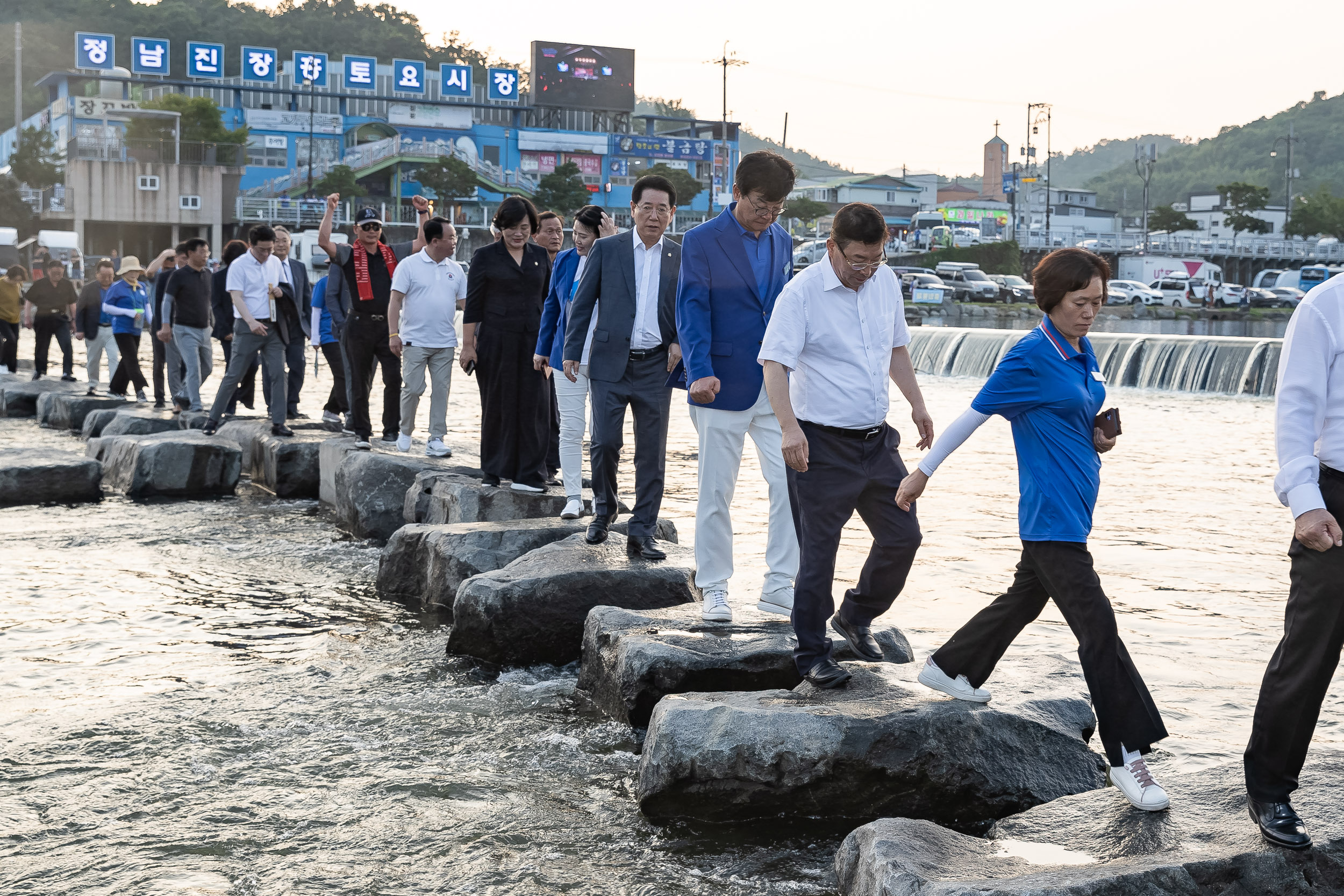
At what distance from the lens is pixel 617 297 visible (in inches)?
220

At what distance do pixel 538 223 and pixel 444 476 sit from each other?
5.62 feet

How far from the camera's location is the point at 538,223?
7.82 m

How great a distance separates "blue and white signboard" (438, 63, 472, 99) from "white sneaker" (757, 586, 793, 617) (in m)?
68.8

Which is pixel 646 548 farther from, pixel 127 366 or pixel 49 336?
pixel 49 336

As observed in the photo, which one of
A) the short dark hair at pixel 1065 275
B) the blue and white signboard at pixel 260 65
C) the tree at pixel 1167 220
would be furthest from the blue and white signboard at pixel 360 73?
the short dark hair at pixel 1065 275

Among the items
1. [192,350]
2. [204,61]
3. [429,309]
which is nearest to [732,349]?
[429,309]

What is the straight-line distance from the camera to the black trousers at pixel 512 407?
737cm

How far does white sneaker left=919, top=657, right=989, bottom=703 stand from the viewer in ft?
12.4

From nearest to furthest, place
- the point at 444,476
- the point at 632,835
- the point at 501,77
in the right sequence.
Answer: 1. the point at 632,835
2. the point at 444,476
3. the point at 501,77

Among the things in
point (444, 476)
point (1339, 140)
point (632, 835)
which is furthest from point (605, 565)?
point (1339, 140)

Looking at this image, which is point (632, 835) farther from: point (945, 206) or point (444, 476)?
point (945, 206)

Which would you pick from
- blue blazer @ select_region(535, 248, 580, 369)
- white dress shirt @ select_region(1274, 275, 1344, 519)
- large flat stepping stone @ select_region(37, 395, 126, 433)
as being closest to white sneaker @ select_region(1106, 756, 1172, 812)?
white dress shirt @ select_region(1274, 275, 1344, 519)

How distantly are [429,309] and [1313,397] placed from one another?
21.3ft

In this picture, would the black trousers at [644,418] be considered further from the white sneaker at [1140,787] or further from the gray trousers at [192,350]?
the gray trousers at [192,350]
